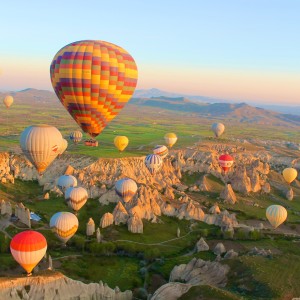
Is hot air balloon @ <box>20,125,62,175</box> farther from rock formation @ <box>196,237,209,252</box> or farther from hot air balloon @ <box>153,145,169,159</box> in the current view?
hot air balloon @ <box>153,145,169,159</box>

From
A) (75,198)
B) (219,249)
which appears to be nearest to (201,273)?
(219,249)

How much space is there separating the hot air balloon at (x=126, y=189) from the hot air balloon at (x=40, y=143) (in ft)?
71.2

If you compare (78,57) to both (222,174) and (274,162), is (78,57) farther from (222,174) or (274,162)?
(274,162)

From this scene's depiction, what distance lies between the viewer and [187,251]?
2485 inches

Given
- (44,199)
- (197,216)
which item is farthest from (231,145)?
(44,199)

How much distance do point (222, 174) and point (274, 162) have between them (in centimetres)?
4003

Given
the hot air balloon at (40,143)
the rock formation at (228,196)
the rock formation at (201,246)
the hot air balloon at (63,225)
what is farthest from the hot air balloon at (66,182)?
the rock formation at (228,196)

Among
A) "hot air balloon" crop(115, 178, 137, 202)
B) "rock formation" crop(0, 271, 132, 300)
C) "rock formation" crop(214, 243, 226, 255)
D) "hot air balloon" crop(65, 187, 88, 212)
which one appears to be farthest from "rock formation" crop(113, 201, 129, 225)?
"rock formation" crop(0, 271, 132, 300)

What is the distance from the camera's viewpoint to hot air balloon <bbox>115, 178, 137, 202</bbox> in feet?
241

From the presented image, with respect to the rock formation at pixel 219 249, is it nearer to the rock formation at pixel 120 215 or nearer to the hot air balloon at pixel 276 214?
the hot air balloon at pixel 276 214

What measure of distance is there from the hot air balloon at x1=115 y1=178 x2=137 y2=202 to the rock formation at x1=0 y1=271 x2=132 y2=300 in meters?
31.8

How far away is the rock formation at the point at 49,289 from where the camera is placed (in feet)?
122

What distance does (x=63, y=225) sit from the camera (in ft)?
190

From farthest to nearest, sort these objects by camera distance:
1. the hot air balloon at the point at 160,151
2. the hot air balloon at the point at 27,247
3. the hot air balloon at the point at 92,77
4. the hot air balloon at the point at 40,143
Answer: the hot air balloon at the point at 160,151 → the hot air balloon at the point at 40,143 → the hot air balloon at the point at 92,77 → the hot air balloon at the point at 27,247
